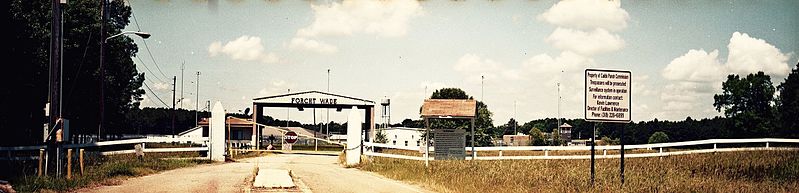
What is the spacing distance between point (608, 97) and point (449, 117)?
1001 cm

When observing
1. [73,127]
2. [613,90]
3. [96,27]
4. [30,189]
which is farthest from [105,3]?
[613,90]

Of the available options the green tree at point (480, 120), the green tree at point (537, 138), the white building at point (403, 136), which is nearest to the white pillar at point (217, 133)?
the green tree at point (480, 120)

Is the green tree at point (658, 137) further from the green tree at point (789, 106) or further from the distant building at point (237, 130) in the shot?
the distant building at point (237, 130)

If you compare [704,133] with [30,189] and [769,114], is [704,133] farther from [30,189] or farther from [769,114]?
[30,189]

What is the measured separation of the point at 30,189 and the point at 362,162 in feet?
48.1

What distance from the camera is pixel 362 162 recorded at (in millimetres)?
28734

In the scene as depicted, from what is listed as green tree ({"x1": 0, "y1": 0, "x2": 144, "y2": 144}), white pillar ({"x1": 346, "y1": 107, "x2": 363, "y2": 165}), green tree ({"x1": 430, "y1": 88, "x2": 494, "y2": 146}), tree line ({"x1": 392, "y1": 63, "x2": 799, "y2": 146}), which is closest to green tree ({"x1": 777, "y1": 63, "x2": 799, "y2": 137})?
tree line ({"x1": 392, "y1": 63, "x2": 799, "y2": 146})

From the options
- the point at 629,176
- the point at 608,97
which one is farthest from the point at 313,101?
the point at 608,97

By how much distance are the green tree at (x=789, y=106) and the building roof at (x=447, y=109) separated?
1380 inches

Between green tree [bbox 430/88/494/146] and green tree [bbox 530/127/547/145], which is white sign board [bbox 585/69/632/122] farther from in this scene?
green tree [bbox 530/127/547/145]

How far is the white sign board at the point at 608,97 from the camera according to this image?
53.3 ft

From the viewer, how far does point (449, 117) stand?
1023 inches

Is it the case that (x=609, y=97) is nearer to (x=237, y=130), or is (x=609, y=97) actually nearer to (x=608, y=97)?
(x=608, y=97)

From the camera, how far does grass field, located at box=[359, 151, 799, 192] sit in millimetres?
17578
